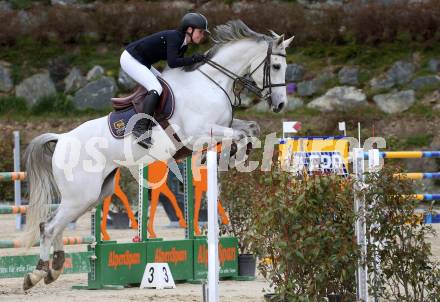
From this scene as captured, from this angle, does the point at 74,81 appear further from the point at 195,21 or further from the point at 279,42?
the point at 195,21

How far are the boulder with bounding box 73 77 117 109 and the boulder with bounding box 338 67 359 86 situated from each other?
15.9 ft

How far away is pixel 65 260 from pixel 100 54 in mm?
13986

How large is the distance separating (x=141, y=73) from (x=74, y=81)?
1375 cm

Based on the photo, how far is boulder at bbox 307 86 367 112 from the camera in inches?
728

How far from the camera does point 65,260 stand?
754 centimetres

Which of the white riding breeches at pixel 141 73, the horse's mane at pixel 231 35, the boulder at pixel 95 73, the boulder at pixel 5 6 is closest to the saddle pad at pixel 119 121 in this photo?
the white riding breeches at pixel 141 73

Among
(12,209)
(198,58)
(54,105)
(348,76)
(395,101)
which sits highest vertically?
(348,76)

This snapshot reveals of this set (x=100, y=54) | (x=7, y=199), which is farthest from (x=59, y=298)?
(x=100, y=54)

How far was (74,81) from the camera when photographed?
20.4 m

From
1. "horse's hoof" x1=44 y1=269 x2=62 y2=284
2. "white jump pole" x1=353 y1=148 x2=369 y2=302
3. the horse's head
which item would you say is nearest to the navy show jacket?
the horse's head

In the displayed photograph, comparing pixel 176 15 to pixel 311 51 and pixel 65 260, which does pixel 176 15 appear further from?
pixel 65 260

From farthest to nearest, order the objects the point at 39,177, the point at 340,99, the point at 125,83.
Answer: the point at 125,83, the point at 340,99, the point at 39,177

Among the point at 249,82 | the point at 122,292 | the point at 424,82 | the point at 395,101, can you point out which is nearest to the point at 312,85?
the point at 395,101

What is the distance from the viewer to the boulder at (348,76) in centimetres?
A: 1916
